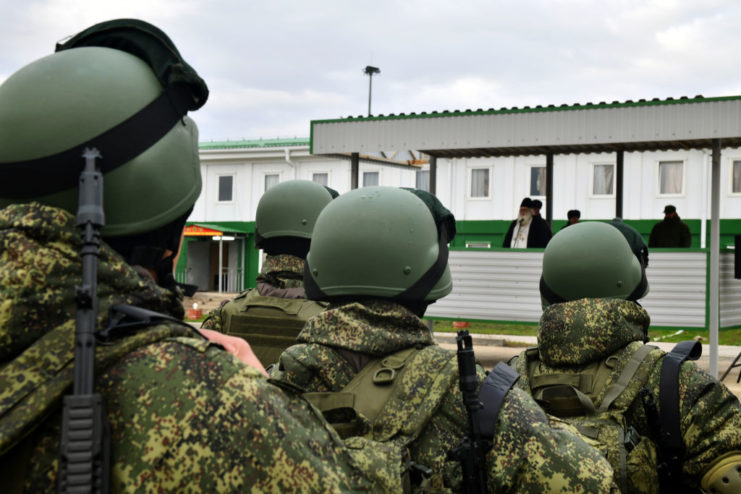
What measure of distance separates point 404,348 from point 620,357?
5.62 feet

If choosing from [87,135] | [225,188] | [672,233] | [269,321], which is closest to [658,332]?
[672,233]

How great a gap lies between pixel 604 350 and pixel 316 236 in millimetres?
1723

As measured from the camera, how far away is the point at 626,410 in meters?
3.66

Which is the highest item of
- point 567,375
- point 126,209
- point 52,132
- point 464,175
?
point 464,175

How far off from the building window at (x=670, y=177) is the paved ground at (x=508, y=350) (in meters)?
11.0

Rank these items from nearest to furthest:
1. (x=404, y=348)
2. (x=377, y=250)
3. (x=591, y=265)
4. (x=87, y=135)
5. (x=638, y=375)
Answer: (x=87, y=135) → (x=404, y=348) → (x=377, y=250) → (x=638, y=375) → (x=591, y=265)

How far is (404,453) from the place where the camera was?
213 cm

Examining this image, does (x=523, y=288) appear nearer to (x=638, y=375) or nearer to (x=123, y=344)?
(x=638, y=375)

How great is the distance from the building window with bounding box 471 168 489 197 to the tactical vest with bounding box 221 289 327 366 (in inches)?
1008

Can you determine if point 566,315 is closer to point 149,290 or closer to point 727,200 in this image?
point 149,290

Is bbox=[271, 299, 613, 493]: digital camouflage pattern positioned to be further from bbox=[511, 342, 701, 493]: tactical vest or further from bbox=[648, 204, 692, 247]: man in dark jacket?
bbox=[648, 204, 692, 247]: man in dark jacket

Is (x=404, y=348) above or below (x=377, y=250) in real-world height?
below

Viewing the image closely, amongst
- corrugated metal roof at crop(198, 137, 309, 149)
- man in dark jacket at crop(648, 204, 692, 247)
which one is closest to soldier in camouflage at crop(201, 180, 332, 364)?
man in dark jacket at crop(648, 204, 692, 247)

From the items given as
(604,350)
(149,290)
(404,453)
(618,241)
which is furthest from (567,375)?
(149,290)
